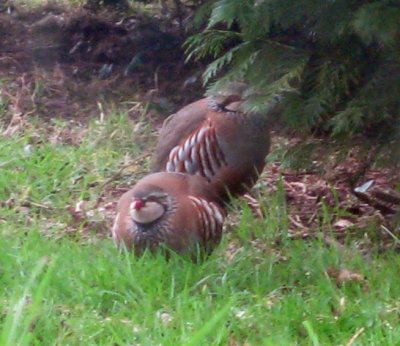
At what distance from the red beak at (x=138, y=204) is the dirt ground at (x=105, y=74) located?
123cm

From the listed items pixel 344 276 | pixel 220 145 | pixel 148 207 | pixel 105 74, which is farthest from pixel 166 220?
pixel 105 74

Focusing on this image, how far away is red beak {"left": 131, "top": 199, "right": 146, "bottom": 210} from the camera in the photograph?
519 cm

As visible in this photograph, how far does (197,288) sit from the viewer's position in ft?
15.6

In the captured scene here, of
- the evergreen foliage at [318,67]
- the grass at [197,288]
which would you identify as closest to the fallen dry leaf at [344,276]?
the grass at [197,288]

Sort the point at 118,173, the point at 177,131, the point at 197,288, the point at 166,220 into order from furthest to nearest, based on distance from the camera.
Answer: the point at 118,173 < the point at 177,131 < the point at 166,220 < the point at 197,288

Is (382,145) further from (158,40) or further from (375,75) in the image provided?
(158,40)

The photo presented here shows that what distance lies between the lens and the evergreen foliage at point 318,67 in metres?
5.21

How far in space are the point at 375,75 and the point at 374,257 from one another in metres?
0.91

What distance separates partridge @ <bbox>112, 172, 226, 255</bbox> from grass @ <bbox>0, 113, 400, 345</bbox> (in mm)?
108

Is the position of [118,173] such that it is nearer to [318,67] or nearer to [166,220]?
[166,220]

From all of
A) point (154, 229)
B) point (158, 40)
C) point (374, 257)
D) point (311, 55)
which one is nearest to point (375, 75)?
point (311, 55)

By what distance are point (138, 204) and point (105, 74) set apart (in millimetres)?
4140

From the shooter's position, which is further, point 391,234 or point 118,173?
point 118,173

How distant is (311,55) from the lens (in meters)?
5.45
